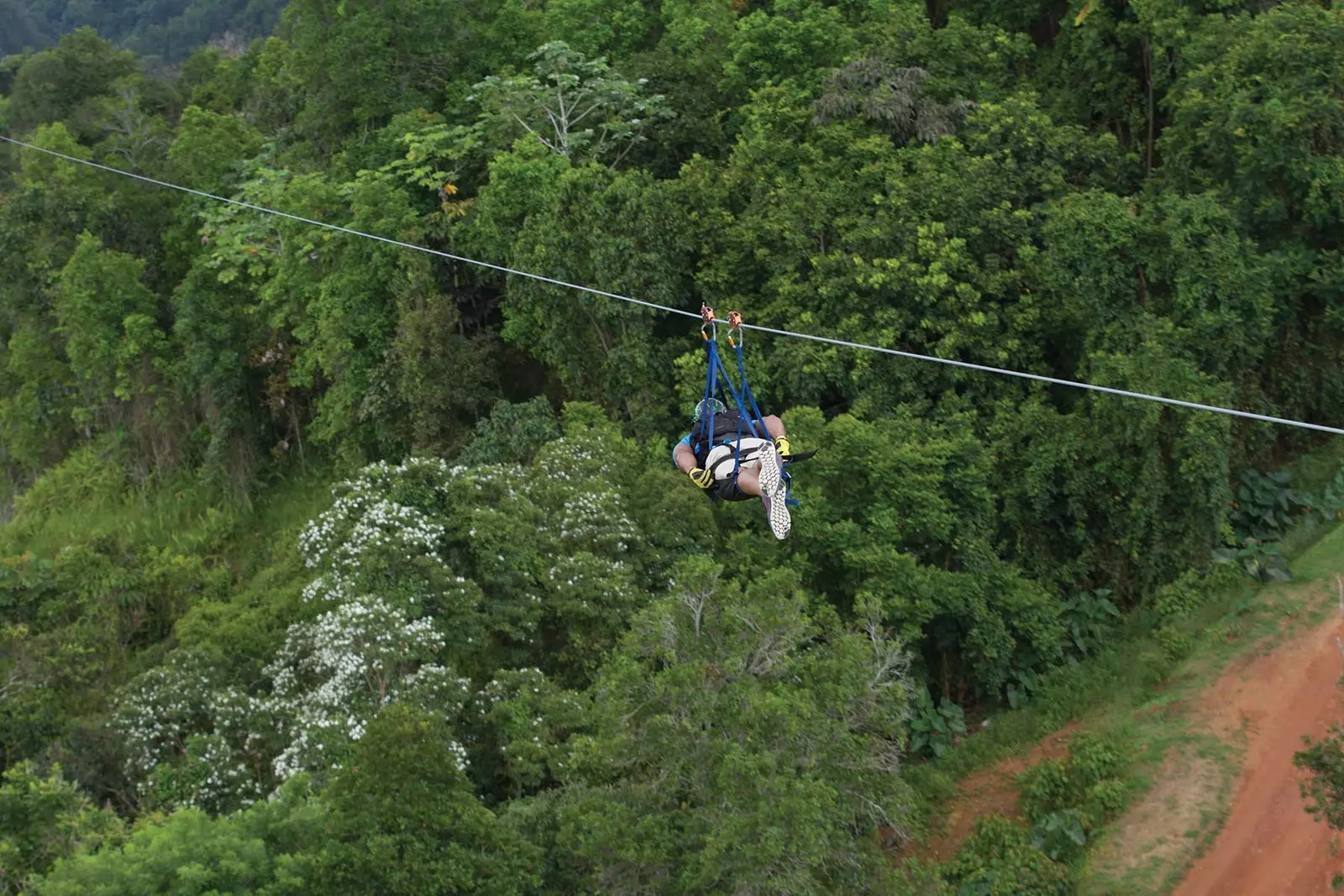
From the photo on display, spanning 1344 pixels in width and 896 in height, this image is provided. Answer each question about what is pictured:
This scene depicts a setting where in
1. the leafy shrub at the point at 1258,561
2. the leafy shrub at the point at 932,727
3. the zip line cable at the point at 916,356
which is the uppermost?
the zip line cable at the point at 916,356

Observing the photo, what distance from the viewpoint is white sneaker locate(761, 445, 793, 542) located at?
7.45 m

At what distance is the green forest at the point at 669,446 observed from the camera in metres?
10.6

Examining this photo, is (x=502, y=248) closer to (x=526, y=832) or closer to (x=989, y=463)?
(x=989, y=463)

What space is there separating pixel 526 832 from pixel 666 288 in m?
7.67

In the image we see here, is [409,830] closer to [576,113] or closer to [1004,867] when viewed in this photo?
[1004,867]

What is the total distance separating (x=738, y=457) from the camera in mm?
8156

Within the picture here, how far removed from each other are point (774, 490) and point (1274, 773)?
8.00 m

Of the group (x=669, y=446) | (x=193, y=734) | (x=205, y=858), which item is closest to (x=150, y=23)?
(x=669, y=446)

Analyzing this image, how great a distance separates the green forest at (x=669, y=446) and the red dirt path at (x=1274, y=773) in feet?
3.42

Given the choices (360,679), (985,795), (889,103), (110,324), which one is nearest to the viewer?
(360,679)

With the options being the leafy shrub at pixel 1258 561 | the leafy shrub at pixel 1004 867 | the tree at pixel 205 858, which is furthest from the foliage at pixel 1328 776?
the tree at pixel 205 858

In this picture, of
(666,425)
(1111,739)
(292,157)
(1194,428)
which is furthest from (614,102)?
(1111,739)

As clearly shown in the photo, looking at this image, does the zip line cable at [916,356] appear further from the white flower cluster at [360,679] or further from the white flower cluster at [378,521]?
the white flower cluster at [360,679]

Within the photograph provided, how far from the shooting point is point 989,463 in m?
14.5
